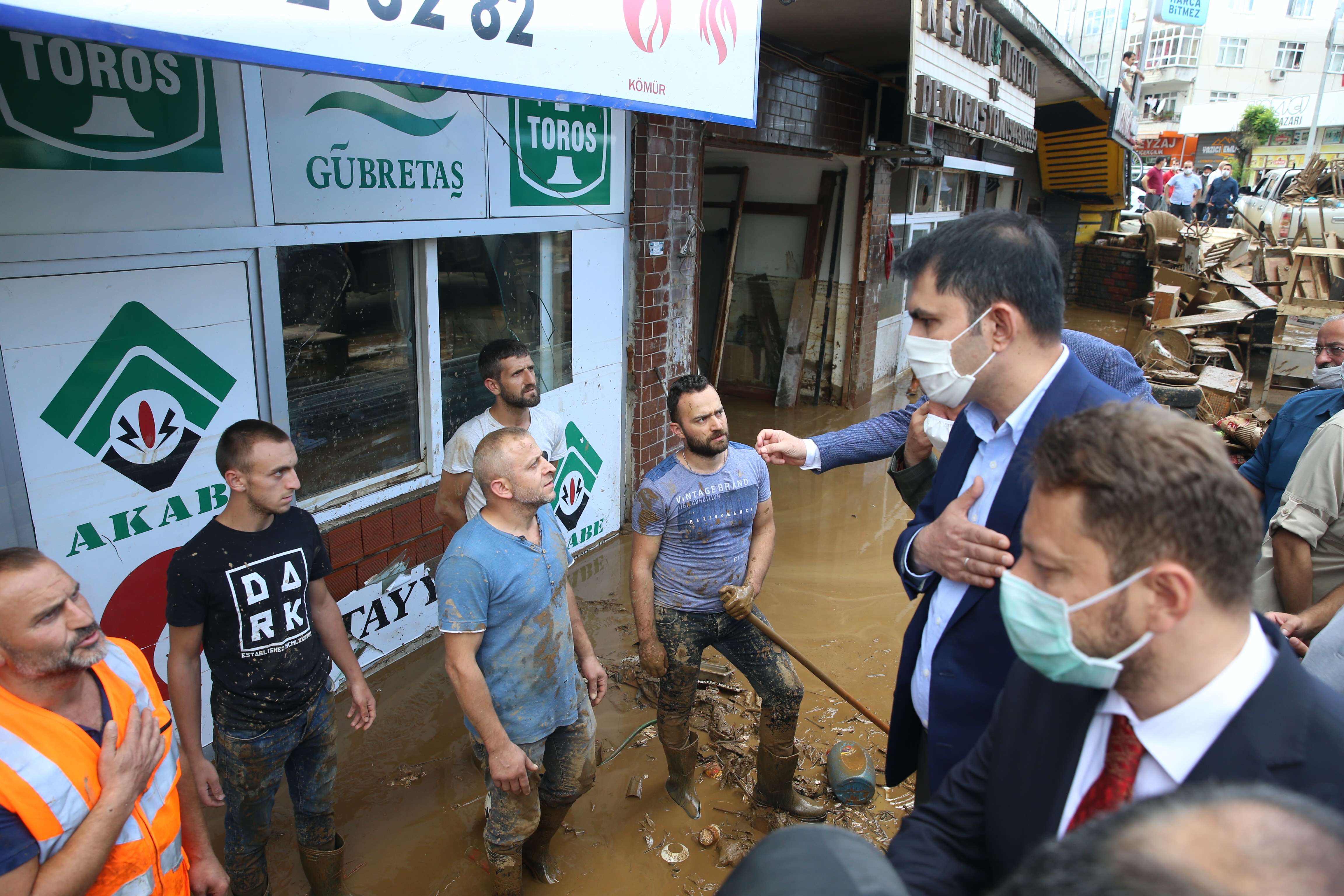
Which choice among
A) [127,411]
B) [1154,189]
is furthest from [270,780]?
[1154,189]

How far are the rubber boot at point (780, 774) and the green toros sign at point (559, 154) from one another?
320 centimetres

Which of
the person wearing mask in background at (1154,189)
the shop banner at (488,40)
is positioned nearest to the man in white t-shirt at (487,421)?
the shop banner at (488,40)

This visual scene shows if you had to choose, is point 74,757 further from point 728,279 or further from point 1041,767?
point 728,279

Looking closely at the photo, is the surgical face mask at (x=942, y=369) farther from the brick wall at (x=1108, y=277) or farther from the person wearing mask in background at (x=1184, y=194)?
the person wearing mask in background at (x=1184, y=194)

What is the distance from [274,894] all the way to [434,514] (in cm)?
201

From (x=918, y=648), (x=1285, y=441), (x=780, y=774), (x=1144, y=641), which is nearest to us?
(x=1144, y=641)

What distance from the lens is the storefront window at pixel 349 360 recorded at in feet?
12.1

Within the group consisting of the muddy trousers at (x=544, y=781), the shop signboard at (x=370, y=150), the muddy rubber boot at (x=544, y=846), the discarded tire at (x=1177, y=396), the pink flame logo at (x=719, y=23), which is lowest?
the muddy rubber boot at (x=544, y=846)

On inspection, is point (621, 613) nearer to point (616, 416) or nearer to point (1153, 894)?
point (616, 416)

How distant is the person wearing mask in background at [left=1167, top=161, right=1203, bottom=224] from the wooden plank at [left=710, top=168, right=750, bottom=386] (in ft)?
63.2

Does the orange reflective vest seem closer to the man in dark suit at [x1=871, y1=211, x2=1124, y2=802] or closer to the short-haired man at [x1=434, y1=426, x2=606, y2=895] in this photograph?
the short-haired man at [x1=434, y1=426, x2=606, y2=895]

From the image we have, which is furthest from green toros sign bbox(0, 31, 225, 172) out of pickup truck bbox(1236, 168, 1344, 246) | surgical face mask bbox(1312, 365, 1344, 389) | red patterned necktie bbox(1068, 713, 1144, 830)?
pickup truck bbox(1236, 168, 1344, 246)

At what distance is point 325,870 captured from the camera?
2846 millimetres

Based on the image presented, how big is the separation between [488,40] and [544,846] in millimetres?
2905
